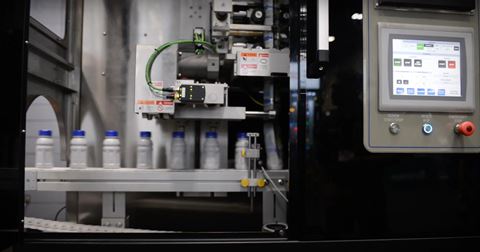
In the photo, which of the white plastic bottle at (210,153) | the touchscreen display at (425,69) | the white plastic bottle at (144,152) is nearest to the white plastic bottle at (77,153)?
the white plastic bottle at (144,152)

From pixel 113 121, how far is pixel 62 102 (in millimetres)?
257

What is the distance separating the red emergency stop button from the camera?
93 cm

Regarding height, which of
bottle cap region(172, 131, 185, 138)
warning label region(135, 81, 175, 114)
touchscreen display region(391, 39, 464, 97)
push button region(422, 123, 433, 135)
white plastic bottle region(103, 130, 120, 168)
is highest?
touchscreen display region(391, 39, 464, 97)

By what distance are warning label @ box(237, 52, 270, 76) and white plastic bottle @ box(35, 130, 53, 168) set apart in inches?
34.9

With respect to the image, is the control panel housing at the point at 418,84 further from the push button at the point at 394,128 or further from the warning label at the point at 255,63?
the warning label at the point at 255,63

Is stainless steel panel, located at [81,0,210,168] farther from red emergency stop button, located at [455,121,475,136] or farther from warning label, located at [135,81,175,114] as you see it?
red emergency stop button, located at [455,121,475,136]

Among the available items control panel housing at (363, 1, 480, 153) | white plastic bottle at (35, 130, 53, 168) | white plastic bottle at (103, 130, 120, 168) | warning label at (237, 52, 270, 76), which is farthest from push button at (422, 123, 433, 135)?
white plastic bottle at (35, 130, 53, 168)

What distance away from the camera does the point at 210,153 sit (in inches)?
53.1

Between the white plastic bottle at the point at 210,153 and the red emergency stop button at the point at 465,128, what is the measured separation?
3.01ft

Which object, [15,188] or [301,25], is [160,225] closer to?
[15,188]

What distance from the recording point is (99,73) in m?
1.54

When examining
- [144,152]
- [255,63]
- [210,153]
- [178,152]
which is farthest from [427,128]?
[144,152]

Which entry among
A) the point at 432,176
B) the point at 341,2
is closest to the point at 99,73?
the point at 341,2

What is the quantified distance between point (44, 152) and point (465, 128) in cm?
160
